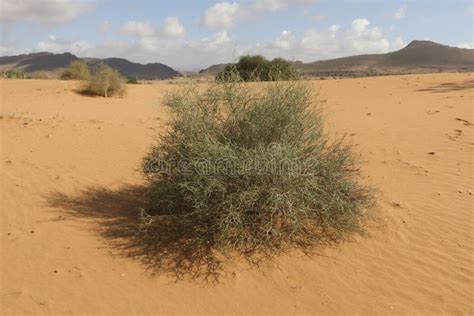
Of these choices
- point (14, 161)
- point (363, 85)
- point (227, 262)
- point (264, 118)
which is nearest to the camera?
point (227, 262)

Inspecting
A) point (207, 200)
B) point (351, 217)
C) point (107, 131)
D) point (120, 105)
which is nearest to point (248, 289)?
point (207, 200)

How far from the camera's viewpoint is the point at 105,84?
53.6 feet

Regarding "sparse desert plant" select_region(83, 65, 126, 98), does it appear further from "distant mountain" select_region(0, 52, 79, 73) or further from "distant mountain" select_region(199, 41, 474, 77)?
"distant mountain" select_region(0, 52, 79, 73)

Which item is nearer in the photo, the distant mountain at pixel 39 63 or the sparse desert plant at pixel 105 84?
the sparse desert plant at pixel 105 84

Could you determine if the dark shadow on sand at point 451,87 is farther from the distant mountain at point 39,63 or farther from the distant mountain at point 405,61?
the distant mountain at point 39,63

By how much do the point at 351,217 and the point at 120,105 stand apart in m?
11.4

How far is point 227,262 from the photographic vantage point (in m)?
4.35

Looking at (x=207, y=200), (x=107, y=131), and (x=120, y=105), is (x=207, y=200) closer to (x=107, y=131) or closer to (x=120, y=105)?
(x=107, y=131)

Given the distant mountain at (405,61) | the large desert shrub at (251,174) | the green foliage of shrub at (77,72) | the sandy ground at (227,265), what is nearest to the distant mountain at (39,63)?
the distant mountain at (405,61)

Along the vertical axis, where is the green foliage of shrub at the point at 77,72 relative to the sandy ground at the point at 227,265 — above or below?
above

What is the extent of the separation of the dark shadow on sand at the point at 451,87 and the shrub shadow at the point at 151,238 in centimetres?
1243

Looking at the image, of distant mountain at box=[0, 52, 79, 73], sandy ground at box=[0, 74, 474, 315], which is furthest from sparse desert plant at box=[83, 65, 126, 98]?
distant mountain at box=[0, 52, 79, 73]

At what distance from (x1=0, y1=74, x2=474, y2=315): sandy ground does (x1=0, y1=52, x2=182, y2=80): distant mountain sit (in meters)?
55.7

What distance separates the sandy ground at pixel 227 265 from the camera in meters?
3.90
